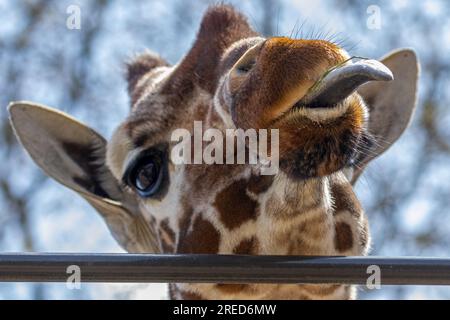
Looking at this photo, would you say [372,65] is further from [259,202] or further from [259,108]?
[259,202]

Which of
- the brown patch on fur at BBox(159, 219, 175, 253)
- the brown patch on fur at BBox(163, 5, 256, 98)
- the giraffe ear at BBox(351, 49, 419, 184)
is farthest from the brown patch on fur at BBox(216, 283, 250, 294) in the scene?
the giraffe ear at BBox(351, 49, 419, 184)

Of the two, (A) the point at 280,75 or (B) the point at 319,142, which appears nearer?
(A) the point at 280,75

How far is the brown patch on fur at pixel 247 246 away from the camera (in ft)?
11.3

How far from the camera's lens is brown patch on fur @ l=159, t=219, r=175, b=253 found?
13.2ft

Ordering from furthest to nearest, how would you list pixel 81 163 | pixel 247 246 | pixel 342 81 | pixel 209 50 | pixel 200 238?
pixel 81 163
pixel 209 50
pixel 200 238
pixel 247 246
pixel 342 81

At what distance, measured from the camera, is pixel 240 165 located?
11.2ft

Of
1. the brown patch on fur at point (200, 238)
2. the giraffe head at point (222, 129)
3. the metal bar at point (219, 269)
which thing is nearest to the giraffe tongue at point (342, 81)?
the giraffe head at point (222, 129)

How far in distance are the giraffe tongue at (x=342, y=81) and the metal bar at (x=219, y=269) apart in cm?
47

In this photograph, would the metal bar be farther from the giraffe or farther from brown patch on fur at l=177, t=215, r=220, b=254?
brown patch on fur at l=177, t=215, r=220, b=254

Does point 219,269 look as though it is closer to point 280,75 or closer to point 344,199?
point 280,75

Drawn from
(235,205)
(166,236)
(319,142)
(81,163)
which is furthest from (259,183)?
(81,163)

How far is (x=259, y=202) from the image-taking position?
3.38 m

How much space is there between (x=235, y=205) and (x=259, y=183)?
179mm
